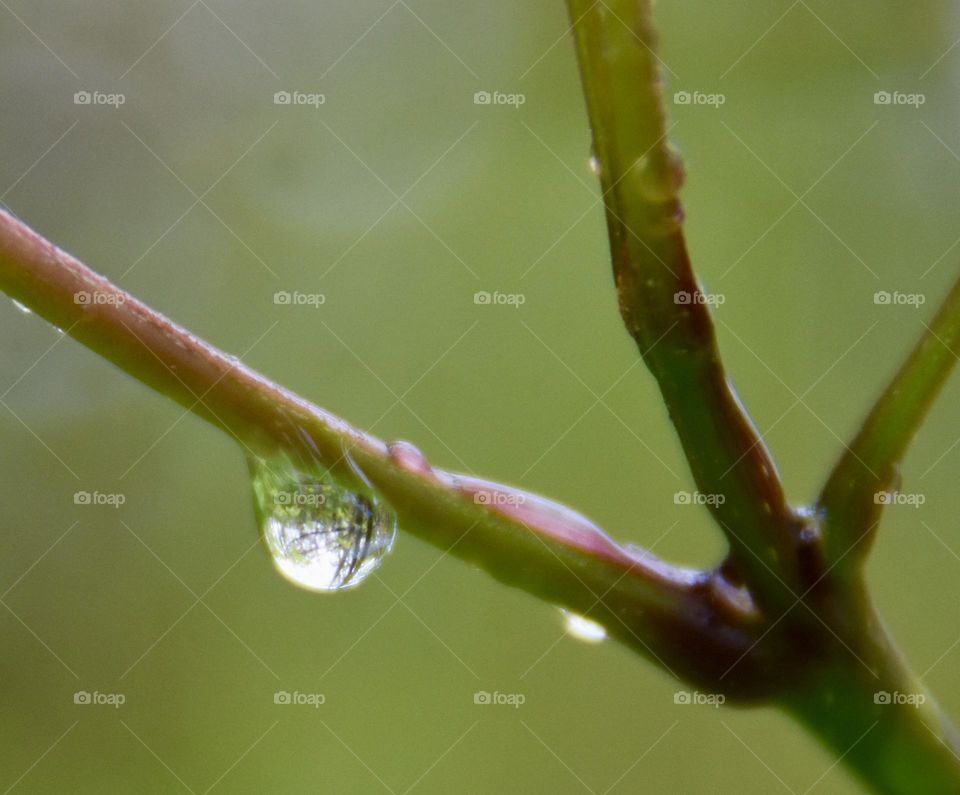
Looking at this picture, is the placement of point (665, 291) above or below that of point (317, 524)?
above

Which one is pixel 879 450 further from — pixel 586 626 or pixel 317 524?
pixel 317 524

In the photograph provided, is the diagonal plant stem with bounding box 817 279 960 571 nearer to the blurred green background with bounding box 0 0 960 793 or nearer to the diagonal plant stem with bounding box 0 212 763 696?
the diagonal plant stem with bounding box 0 212 763 696

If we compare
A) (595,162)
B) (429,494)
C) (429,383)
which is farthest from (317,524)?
(429,383)

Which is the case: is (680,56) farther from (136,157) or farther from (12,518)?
(12,518)

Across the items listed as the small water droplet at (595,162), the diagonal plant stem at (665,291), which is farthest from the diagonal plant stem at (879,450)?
the small water droplet at (595,162)

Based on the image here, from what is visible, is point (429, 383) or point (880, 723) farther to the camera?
point (429, 383)

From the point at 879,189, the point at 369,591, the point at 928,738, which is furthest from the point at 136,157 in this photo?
the point at 928,738
